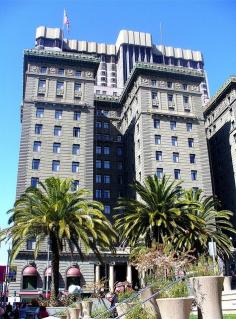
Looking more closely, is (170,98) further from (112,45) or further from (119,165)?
(112,45)

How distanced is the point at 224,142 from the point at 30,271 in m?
42.9

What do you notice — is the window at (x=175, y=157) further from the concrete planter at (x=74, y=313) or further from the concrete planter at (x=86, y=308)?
the concrete planter at (x=74, y=313)

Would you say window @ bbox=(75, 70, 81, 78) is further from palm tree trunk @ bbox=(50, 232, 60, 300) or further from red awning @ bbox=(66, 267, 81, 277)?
palm tree trunk @ bbox=(50, 232, 60, 300)

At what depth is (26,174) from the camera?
59.1 meters

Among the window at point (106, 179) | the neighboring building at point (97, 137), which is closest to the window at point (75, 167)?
the neighboring building at point (97, 137)

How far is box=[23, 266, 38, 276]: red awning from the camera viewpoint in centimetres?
5275

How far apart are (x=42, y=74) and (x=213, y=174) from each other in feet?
129

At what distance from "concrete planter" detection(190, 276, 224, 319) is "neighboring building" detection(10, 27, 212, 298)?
4448 centimetres

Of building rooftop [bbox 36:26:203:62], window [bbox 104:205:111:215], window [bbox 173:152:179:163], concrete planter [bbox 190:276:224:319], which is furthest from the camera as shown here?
building rooftop [bbox 36:26:203:62]

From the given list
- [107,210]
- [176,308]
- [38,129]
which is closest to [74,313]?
[176,308]

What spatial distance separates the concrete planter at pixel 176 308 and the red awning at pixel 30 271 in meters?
45.4

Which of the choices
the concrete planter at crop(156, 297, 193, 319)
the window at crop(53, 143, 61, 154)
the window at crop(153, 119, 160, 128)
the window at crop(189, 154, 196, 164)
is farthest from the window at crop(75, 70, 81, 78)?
the concrete planter at crop(156, 297, 193, 319)

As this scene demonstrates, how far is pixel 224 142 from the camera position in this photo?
2884 inches

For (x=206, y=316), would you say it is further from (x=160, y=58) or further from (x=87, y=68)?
(x=160, y=58)
